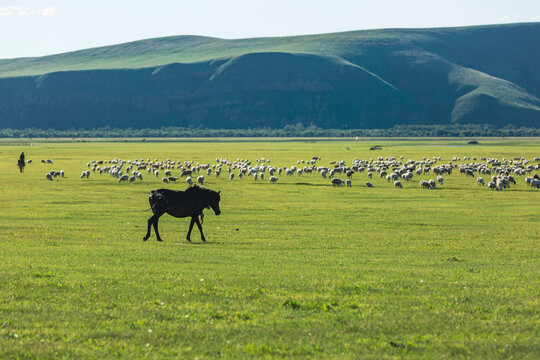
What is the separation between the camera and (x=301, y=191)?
169 ft

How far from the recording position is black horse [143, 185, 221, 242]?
23.2 m

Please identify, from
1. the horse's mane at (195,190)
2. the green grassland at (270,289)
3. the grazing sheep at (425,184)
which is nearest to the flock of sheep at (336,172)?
the grazing sheep at (425,184)

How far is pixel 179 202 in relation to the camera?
23500 mm

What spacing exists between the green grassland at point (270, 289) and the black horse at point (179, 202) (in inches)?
38.5

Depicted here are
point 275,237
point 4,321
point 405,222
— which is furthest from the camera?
point 405,222

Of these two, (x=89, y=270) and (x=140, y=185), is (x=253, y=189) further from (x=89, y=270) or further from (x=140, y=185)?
(x=89, y=270)

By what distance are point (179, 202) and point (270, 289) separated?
9961mm

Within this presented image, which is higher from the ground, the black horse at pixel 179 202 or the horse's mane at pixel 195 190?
the horse's mane at pixel 195 190

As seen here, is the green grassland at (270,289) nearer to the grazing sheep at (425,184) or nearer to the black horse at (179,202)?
the black horse at (179,202)

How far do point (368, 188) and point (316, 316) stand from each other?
140 feet

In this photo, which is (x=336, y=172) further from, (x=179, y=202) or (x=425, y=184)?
(x=179, y=202)

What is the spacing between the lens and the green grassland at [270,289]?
10414 mm

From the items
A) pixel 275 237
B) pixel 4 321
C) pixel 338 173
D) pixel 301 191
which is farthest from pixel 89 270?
pixel 338 173

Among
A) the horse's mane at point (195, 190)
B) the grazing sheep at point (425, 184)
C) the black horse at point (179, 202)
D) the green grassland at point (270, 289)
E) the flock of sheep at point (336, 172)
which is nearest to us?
the green grassland at point (270, 289)
